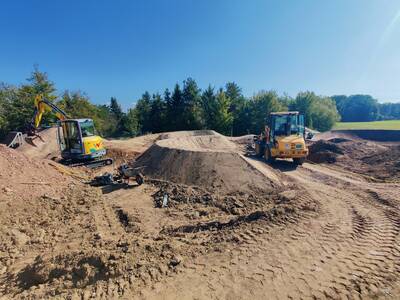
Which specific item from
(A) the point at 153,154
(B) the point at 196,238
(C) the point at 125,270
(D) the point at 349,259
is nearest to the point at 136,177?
(A) the point at 153,154

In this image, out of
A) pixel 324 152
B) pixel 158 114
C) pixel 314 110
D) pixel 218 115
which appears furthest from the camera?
pixel 314 110

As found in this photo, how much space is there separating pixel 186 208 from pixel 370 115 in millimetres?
Result: 96292

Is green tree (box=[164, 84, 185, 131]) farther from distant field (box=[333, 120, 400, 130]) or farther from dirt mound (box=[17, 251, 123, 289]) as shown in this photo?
dirt mound (box=[17, 251, 123, 289])

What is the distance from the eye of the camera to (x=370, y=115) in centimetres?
8312

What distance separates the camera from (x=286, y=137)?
11758mm

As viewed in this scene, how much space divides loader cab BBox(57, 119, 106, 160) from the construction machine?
935cm

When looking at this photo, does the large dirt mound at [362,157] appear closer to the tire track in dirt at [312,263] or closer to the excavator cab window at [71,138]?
the tire track in dirt at [312,263]

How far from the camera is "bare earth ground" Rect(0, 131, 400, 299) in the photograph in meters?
3.68

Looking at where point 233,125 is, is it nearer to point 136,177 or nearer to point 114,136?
point 114,136

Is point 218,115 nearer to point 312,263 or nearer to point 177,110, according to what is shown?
point 177,110

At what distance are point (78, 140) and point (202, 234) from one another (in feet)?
33.9

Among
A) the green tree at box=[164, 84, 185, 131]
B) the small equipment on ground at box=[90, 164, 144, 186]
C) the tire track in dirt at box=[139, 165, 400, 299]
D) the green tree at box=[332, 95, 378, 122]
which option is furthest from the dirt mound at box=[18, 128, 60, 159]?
the green tree at box=[332, 95, 378, 122]

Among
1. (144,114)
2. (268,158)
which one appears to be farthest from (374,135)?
(144,114)

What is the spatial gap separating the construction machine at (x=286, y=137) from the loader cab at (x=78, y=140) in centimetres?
935
